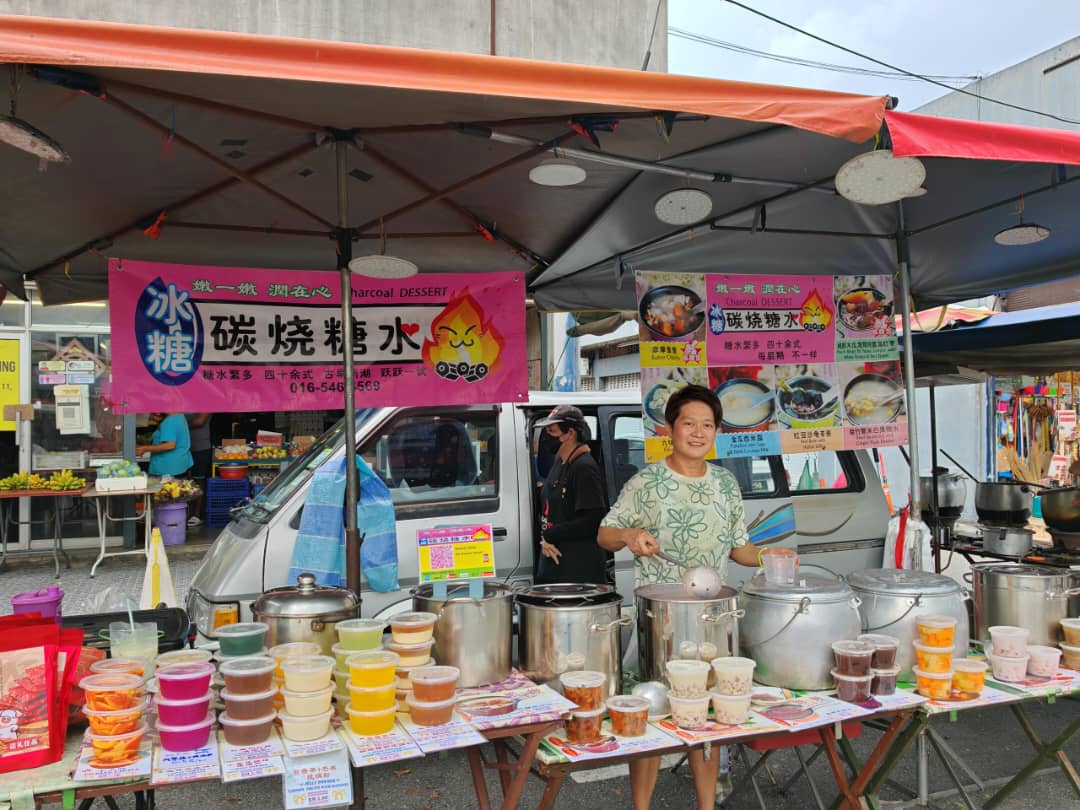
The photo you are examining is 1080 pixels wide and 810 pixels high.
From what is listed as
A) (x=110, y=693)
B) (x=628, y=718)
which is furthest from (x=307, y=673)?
(x=628, y=718)

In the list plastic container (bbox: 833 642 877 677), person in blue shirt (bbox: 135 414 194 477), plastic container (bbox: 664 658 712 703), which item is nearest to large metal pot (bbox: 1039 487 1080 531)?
plastic container (bbox: 833 642 877 677)

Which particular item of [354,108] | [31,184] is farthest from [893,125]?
[31,184]

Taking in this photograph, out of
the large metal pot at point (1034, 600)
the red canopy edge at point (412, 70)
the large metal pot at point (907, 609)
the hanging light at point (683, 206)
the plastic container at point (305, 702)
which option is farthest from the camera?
the hanging light at point (683, 206)

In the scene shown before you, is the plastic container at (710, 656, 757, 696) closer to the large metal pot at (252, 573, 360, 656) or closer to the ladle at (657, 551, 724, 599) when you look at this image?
the ladle at (657, 551, 724, 599)

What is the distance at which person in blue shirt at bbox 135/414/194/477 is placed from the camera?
9.42m

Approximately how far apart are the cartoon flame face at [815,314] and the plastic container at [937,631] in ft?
7.12

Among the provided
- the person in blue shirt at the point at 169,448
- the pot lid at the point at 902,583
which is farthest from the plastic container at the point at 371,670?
the person in blue shirt at the point at 169,448

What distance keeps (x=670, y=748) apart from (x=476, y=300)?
8.59 feet

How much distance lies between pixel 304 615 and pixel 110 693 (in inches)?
22.3

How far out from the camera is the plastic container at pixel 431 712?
2211 mm

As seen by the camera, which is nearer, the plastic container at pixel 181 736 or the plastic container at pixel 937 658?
the plastic container at pixel 181 736

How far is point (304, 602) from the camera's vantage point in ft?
8.13

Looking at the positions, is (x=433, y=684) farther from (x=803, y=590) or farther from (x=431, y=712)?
(x=803, y=590)

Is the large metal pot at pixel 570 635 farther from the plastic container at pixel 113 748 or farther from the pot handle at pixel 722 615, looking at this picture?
the plastic container at pixel 113 748
